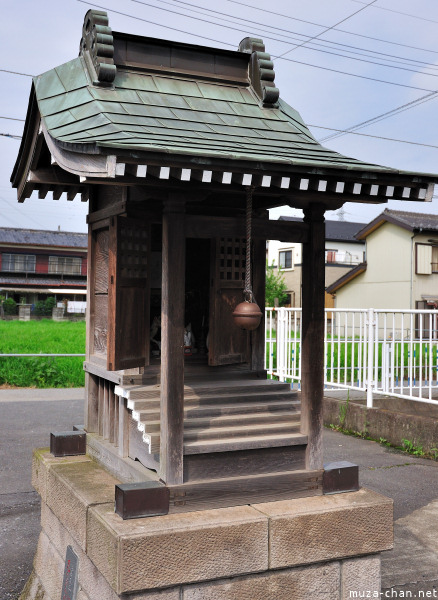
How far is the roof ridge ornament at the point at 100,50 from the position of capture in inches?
165

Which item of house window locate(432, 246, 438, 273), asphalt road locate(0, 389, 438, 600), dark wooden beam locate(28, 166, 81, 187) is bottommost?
asphalt road locate(0, 389, 438, 600)

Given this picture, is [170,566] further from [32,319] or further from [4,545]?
[32,319]

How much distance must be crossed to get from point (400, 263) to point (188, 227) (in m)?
30.3

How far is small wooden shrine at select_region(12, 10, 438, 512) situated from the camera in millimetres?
3611

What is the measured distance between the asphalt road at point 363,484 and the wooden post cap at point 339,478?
109cm

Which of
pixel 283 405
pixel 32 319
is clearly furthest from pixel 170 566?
pixel 32 319

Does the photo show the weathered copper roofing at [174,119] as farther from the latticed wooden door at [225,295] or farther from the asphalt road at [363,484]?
the asphalt road at [363,484]

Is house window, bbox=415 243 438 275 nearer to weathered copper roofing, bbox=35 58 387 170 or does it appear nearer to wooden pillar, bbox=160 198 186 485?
weathered copper roofing, bbox=35 58 387 170

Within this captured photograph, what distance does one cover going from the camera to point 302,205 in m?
4.24

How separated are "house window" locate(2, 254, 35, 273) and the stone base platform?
5409 centimetres

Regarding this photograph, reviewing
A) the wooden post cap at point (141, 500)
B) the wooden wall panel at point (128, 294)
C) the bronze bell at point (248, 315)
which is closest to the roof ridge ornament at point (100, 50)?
the wooden wall panel at point (128, 294)

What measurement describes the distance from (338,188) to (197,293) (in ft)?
6.26

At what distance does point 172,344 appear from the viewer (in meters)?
3.76

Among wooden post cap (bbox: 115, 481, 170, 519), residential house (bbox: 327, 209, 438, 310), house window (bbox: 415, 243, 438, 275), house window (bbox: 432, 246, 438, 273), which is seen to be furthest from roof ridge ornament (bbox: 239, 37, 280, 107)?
house window (bbox: 432, 246, 438, 273)
